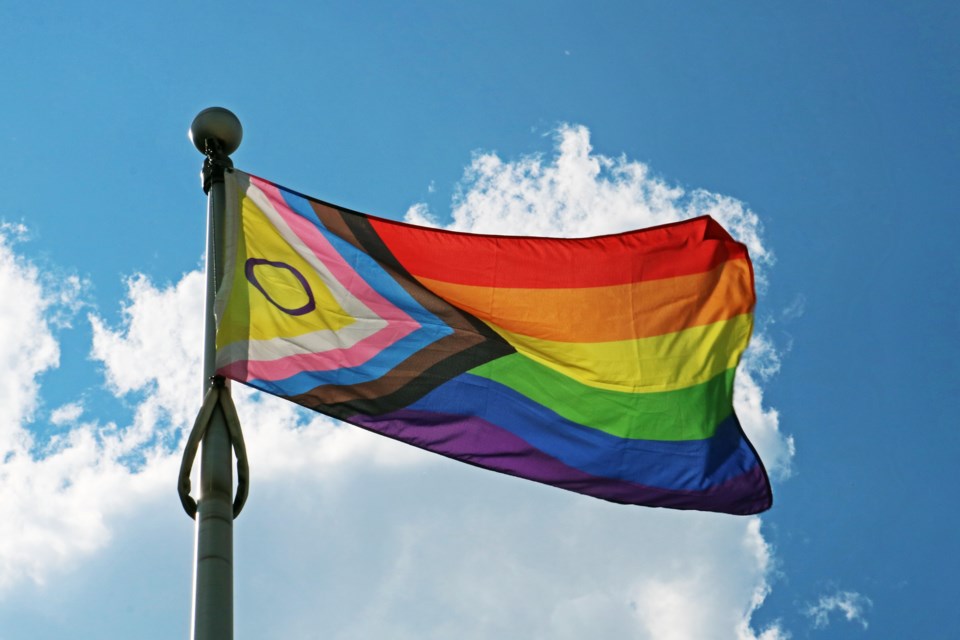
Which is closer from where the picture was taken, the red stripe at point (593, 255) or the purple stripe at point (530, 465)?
the purple stripe at point (530, 465)

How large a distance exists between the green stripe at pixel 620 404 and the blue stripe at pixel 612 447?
0.07 m

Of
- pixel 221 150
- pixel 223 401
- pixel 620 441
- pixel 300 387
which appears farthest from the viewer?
pixel 620 441

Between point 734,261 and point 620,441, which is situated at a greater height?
point 734,261

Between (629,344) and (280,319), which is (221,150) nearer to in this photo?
(280,319)

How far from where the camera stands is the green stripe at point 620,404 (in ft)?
46.9

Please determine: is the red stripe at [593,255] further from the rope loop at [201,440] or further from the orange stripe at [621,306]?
the rope loop at [201,440]

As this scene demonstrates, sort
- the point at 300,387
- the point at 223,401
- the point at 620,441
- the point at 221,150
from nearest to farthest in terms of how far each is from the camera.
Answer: the point at 223,401 < the point at 300,387 < the point at 221,150 < the point at 620,441

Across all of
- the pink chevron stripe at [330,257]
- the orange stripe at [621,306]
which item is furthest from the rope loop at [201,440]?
the orange stripe at [621,306]

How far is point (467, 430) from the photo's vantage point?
44.1 ft

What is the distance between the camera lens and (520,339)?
1460 cm

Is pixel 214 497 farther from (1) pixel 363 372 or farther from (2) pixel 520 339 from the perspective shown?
(2) pixel 520 339

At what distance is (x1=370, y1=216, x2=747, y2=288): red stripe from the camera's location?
1460 cm

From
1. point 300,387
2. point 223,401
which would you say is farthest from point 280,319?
point 223,401

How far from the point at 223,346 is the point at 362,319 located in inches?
88.0
